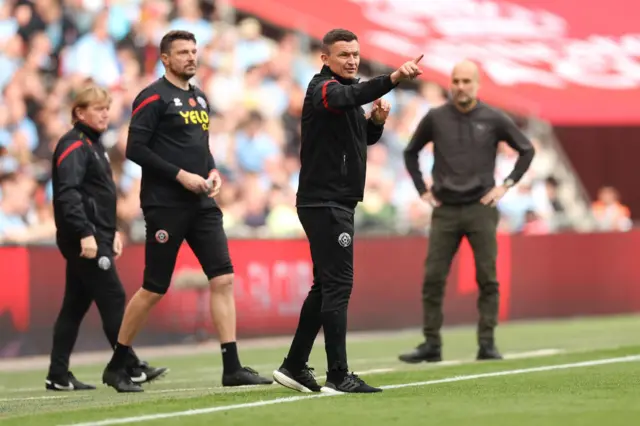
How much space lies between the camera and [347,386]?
7918 mm


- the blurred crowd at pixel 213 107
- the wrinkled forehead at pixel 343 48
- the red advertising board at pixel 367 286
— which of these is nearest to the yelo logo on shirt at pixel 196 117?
the wrinkled forehead at pixel 343 48

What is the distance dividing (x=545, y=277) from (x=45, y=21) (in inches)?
281

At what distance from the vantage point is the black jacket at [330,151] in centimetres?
796

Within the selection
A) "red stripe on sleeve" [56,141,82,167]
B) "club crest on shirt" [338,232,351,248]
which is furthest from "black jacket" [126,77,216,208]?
"club crest on shirt" [338,232,351,248]

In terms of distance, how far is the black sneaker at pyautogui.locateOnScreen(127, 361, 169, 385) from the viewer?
959 centimetres

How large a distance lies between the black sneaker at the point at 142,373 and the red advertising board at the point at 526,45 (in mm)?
11538

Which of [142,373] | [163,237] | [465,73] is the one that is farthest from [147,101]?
[465,73]

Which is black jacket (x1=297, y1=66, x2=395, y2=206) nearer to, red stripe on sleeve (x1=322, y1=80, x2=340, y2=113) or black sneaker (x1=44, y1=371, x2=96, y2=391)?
red stripe on sleeve (x1=322, y1=80, x2=340, y2=113)

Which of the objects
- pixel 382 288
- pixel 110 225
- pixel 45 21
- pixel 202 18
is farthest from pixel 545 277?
pixel 110 225

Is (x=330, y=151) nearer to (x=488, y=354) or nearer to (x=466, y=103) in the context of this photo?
(x=466, y=103)

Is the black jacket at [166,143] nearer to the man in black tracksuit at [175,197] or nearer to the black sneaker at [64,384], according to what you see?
the man in black tracksuit at [175,197]

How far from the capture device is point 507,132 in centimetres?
1138

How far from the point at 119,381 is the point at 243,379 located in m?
0.81

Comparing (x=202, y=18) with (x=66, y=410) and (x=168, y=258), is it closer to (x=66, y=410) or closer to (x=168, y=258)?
(x=168, y=258)
